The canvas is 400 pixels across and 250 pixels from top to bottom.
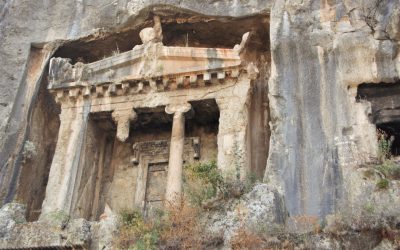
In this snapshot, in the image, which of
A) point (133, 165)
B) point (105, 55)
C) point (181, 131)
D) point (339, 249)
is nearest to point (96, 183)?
point (133, 165)

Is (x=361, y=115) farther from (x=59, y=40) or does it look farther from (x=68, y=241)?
(x=59, y=40)

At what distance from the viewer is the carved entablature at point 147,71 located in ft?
43.9

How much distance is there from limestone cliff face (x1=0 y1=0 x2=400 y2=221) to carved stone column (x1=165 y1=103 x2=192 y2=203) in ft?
6.61

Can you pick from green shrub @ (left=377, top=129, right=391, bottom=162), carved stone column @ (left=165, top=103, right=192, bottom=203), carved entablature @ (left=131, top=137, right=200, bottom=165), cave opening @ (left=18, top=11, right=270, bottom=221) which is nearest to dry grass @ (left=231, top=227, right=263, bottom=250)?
carved stone column @ (left=165, top=103, right=192, bottom=203)

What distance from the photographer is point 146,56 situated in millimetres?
13977

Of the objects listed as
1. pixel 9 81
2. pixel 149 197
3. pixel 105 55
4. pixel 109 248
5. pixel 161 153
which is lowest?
pixel 109 248

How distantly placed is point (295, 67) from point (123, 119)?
407cm

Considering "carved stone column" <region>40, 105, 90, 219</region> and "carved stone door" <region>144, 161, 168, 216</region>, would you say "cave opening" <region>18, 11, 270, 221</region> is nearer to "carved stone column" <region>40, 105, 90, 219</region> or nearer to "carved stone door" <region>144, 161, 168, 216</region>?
"carved stone column" <region>40, 105, 90, 219</region>

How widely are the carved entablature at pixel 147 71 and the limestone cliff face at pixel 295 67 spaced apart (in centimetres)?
107

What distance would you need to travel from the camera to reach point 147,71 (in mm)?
13820

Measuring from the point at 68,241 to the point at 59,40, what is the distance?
6.48m

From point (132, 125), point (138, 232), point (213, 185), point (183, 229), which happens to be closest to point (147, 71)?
point (132, 125)

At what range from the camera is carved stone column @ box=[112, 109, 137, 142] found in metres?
13.5

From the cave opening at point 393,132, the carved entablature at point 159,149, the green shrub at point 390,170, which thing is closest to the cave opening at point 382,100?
the cave opening at point 393,132
